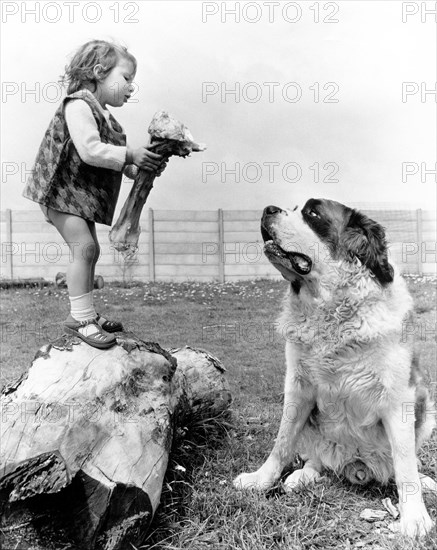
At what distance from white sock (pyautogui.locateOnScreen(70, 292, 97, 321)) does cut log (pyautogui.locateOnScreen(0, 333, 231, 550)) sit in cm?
19

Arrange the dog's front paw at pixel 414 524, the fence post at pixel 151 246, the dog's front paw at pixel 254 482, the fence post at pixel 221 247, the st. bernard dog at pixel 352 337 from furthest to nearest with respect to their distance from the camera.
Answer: the fence post at pixel 151 246
the fence post at pixel 221 247
the dog's front paw at pixel 254 482
the st. bernard dog at pixel 352 337
the dog's front paw at pixel 414 524

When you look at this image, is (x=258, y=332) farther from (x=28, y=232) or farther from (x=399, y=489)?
(x=28, y=232)

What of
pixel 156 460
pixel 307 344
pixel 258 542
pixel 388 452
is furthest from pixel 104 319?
pixel 388 452

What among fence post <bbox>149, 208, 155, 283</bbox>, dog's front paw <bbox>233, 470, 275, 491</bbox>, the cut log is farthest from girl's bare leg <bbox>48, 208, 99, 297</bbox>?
fence post <bbox>149, 208, 155, 283</bbox>

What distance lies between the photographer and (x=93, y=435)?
7.34ft

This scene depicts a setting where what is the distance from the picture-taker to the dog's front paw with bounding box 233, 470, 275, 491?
112 inches

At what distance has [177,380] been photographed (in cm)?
322

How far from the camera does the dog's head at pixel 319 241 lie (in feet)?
8.77

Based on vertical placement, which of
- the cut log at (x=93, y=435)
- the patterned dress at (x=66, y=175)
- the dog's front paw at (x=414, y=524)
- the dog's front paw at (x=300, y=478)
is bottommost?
the dog's front paw at (x=414, y=524)

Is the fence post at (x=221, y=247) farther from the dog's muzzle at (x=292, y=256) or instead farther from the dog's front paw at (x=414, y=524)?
the dog's front paw at (x=414, y=524)

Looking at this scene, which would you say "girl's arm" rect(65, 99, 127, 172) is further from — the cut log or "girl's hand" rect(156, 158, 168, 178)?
the cut log

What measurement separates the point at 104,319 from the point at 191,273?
176 inches

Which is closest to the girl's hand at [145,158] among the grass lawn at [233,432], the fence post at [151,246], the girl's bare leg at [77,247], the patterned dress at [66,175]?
the patterned dress at [66,175]

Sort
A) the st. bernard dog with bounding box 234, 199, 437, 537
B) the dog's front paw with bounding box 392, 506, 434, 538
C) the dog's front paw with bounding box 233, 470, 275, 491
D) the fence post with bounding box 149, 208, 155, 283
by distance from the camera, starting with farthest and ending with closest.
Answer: the fence post with bounding box 149, 208, 155, 283
the dog's front paw with bounding box 233, 470, 275, 491
the st. bernard dog with bounding box 234, 199, 437, 537
the dog's front paw with bounding box 392, 506, 434, 538
